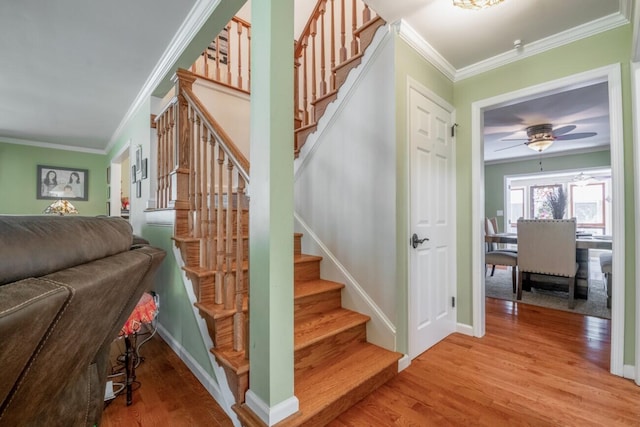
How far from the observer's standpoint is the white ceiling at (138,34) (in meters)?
1.87

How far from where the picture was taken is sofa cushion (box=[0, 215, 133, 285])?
0.58 metres

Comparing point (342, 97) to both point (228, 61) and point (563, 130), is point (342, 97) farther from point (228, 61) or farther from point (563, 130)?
point (563, 130)

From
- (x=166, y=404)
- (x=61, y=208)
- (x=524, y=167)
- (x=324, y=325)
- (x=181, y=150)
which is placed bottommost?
(x=166, y=404)

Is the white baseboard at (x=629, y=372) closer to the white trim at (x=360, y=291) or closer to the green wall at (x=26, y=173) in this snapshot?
the white trim at (x=360, y=291)

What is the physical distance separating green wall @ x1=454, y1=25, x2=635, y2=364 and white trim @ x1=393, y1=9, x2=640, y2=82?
0.04 metres

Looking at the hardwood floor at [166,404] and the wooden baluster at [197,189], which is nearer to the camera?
the hardwood floor at [166,404]

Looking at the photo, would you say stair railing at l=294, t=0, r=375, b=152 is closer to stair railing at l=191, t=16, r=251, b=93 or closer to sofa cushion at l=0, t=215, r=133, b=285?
stair railing at l=191, t=16, r=251, b=93

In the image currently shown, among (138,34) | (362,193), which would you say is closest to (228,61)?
(138,34)

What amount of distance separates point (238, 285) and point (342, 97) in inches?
67.1

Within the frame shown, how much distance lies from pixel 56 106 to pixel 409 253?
173 inches

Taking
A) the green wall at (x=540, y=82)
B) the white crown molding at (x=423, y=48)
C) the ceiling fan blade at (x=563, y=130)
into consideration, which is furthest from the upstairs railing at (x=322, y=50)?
the ceiling fan blade at (x=563, y=130)

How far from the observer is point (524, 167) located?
22.7 feet

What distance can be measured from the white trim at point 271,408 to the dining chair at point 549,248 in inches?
133

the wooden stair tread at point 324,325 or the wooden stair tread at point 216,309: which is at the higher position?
the wooden stair tread at point 216,309
